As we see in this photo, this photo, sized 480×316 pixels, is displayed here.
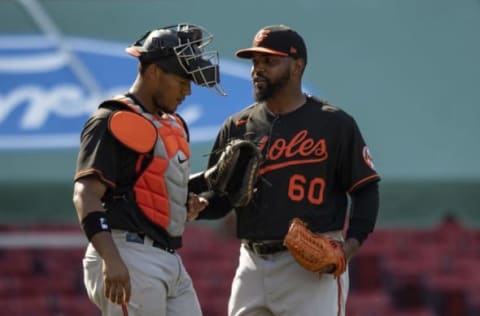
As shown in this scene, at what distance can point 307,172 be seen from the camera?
193 inches

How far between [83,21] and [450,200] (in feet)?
9.86

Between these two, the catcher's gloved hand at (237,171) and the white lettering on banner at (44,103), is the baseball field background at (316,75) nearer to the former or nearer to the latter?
the white lettering on banner at (44,103)

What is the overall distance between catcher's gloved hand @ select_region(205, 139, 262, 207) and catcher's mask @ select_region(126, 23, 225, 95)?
0.40 metres

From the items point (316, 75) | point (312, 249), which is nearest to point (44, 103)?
point (316, 75)

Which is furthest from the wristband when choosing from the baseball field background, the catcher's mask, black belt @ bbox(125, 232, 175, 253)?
the baseball field background

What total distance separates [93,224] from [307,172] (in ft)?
3.35

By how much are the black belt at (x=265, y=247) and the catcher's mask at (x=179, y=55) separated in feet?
2.35

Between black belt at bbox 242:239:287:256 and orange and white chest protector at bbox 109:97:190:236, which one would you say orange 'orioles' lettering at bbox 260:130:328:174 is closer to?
black belt at bbox 242:239:287:256

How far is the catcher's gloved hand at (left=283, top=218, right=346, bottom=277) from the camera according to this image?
4699mm

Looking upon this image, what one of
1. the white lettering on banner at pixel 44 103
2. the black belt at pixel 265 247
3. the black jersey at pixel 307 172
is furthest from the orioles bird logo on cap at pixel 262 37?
the white lettering on banner at pixel 44 103

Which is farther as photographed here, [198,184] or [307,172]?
[198,184]

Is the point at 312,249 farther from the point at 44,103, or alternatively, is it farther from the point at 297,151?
the point at 44,103

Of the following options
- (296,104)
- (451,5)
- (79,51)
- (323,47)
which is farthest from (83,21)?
(296,104)

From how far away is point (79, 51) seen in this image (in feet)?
31.2
